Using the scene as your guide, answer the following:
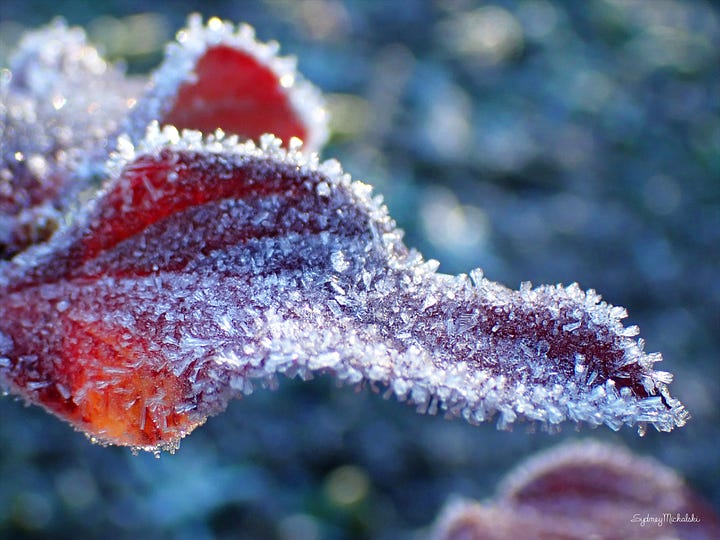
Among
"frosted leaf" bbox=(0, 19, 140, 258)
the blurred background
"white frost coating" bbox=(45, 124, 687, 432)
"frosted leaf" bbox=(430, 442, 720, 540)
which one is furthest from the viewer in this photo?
the blurred background

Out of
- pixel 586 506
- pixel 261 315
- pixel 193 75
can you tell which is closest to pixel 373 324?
pixel 261 315

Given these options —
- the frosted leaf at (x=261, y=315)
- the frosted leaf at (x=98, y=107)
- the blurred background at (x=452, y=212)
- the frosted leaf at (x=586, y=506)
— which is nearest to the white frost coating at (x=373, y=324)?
the frosted leaf at (x=261, y=315)

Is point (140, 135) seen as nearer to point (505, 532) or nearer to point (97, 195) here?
point (97, 195)

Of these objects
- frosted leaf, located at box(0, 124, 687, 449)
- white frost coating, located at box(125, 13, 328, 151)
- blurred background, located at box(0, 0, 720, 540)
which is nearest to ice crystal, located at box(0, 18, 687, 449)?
frosted leaf, located at box(0, 124, 687, 449)

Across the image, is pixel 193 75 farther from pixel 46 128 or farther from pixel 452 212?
pixel 452 212

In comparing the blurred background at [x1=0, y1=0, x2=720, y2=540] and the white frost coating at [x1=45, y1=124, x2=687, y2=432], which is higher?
the blurred background at [x1=0, y1=0, x2=720, y2=540]

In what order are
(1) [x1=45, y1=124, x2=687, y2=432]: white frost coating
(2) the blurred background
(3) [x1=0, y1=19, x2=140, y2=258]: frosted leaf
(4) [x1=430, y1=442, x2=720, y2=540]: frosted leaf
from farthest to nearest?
(2) the blurred background
(4) [x1=430, y1=442, x2=720, y2=540]: frosted leaf
(3) [x1=0, y1=19, x2=140, y2=258]: frosted leaf
(1) [x1=45, y1=124, x2=687, y2=432]: white frost coating

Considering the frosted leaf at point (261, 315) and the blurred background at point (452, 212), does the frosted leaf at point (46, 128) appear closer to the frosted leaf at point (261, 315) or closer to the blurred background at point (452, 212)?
the frosted leaf at point (261, 315)

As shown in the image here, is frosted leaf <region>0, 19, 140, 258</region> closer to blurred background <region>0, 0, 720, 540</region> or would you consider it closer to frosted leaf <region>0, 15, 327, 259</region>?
frosted leaf <region>0, 15, 327, 259</region>
